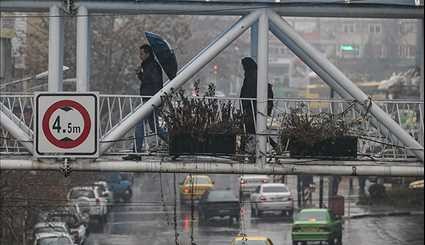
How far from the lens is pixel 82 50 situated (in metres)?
13.4

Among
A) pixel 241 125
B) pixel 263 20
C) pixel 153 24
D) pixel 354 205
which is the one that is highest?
pixel 153 24

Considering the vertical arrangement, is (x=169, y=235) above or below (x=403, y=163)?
below

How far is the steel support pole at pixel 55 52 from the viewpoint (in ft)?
44.1

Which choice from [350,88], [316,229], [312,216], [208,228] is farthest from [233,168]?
[208,228]

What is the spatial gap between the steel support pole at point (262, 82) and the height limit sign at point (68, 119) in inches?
74.4

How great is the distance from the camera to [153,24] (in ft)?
177

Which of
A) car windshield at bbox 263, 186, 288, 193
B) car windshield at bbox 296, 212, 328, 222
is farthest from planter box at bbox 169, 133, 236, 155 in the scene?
car windshield at bbox 263, 186, 288, 193

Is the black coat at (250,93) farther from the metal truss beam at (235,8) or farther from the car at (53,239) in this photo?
the car at (53,239)

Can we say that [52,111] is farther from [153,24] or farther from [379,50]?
[379,50]

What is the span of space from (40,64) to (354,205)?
16.7 metres

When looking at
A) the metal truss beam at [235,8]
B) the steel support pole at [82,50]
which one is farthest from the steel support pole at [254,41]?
the steel support pole at [82,50]

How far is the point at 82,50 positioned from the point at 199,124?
64.5 inches

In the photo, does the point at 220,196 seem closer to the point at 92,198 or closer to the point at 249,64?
the point at 92,198

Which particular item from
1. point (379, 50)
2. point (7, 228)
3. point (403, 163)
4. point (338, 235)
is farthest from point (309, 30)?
point (403, 163)
